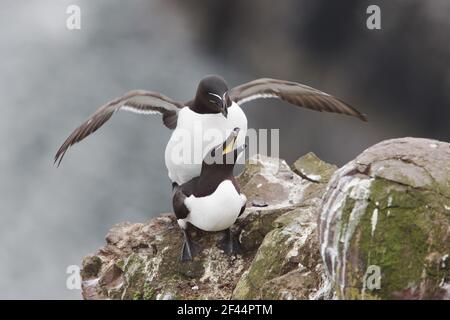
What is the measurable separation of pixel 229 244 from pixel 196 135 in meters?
1.08

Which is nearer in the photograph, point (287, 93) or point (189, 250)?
point (189, 250)

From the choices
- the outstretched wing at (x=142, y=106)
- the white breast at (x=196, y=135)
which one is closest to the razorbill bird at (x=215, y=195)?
A: the white breast at (x=196, y=135)

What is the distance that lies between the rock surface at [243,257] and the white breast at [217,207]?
337mm

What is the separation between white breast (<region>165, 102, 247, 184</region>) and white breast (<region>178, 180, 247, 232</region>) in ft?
1.22

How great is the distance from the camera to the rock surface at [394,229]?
4648mm

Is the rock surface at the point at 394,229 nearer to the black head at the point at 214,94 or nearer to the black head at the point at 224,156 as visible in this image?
the black head at the point at 224,156

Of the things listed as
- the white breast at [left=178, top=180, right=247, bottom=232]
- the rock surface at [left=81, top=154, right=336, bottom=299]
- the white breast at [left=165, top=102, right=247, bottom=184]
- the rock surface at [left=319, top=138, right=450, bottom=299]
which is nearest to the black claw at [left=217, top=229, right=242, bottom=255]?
the rock surface at [left=81, top=154, right=336, bottom=299]

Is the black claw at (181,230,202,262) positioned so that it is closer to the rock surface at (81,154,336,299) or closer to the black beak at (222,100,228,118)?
the rock surface at (81,154,336,299)

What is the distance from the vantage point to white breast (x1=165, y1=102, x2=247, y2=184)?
6.38 meters

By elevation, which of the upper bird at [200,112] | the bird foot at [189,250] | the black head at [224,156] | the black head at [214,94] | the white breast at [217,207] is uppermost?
the black head at [214,94]

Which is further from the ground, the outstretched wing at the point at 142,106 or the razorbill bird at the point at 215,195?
the outstretched wing at the point at 142,106

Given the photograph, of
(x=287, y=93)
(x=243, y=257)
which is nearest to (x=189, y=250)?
(x=243, y=257)

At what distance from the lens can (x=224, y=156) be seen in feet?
20.5

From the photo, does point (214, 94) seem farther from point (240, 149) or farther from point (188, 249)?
point (188, 249)
